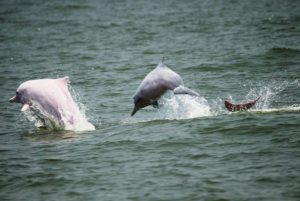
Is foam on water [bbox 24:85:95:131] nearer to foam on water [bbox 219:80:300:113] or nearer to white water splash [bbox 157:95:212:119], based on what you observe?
white water splash [bbox 157:95:212:119]

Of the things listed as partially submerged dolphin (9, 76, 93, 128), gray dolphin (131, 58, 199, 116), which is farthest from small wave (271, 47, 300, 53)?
partially submerged dolphin (9, 76, 93, 128)

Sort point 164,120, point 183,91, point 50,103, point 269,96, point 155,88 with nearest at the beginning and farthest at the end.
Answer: point 183,91 < point 155,88 < point 50,103 < point 164,120 < point 269,96

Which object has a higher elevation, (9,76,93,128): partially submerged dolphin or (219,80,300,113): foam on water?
(9,76,93,128): partially submerged dolphin

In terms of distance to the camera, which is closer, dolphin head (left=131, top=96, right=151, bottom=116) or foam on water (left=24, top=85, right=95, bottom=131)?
dolphin head (left=131, top=96, right=151, bottom=116)

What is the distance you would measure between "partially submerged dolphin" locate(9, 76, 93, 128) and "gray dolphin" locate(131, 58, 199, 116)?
6.60 feet

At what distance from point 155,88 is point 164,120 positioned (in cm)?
174

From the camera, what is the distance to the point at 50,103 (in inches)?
510

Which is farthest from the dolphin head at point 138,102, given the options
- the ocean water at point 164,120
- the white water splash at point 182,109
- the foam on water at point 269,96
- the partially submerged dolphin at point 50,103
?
the foam on water at point 269,96

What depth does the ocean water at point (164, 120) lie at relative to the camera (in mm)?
9102

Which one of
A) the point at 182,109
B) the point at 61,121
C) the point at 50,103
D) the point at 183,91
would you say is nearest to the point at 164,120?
the point at 182,109

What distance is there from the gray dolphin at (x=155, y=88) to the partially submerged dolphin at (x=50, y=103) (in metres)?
2.01

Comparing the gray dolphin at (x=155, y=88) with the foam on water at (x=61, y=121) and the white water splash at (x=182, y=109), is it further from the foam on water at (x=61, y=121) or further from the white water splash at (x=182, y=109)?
the foam on water at (x=61, y=121)

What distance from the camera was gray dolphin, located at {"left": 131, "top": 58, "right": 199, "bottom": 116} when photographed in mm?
11883

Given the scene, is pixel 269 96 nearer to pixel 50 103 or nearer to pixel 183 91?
pixel 183 91
